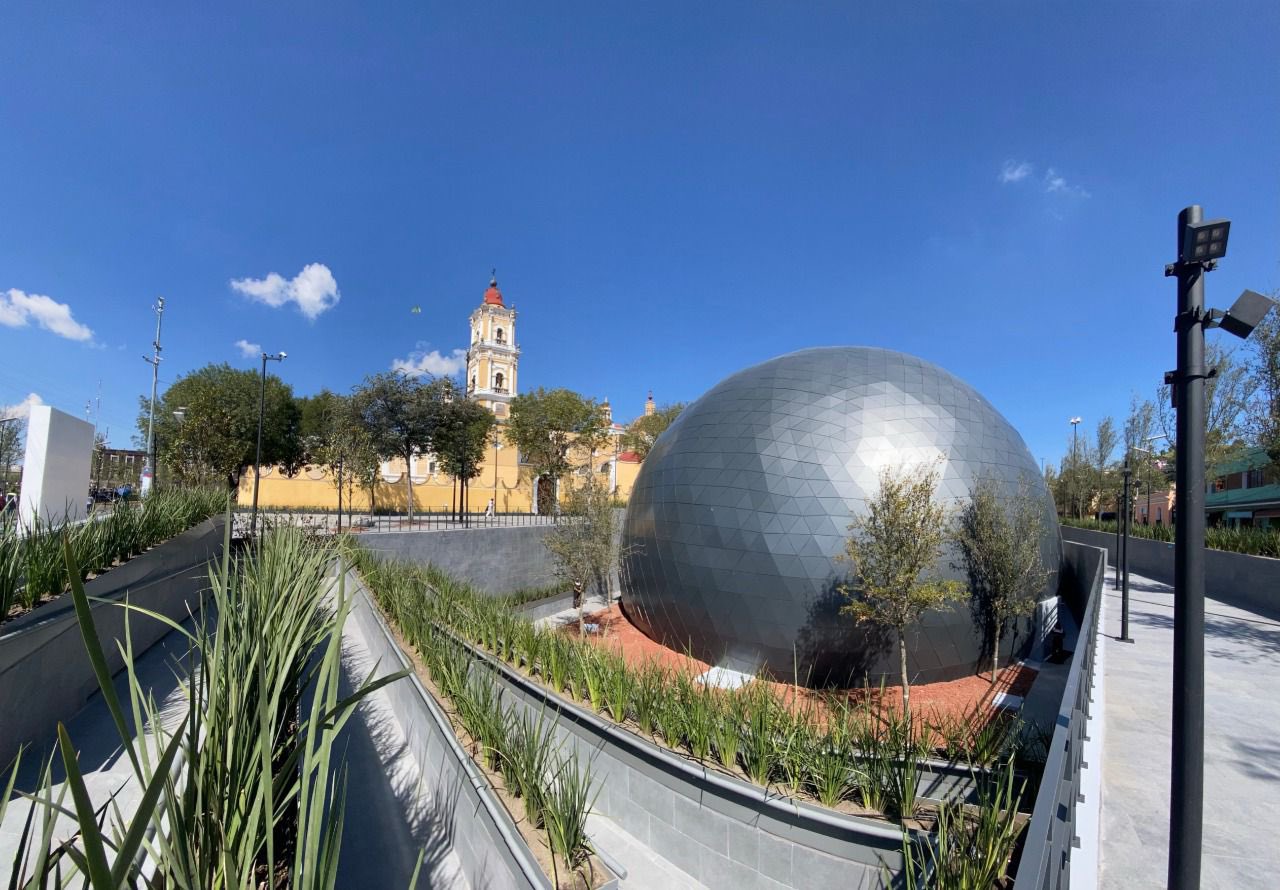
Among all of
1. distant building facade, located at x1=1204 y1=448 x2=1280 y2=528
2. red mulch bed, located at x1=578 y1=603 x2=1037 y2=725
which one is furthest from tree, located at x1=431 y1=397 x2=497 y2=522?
distant building facade, located at x1=1204 y1=448 x2=1280 y2=528

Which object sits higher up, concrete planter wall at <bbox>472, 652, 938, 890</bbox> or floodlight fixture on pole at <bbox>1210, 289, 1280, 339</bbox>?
floodlight fixture on pole at <bbox>1210, 289, 1280, 339</bbox>

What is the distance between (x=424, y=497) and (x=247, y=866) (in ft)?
139

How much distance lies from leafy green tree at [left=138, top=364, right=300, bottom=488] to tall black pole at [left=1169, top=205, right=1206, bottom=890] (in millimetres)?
31119

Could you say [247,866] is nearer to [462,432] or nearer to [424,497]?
[462,432]

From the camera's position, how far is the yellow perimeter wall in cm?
4000

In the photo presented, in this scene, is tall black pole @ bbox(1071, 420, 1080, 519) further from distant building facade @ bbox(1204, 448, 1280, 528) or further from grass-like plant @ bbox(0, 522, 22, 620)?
grass-like plant @ bbox(0, 522, 22, 620)

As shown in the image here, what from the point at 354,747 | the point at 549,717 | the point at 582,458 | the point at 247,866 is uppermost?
the point at 582,458

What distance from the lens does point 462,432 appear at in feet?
102

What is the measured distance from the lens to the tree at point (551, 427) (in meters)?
40.6

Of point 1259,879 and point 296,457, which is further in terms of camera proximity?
point 296,457

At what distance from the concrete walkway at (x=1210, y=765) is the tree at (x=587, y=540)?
11.2m

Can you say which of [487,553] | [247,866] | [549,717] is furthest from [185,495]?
[247,866]

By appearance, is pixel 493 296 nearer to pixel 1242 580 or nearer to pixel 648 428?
pixel 648 428

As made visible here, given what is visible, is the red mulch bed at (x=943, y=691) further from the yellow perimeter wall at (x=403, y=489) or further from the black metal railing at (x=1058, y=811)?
the yellow perimeter wall at (x=403, y=489)
